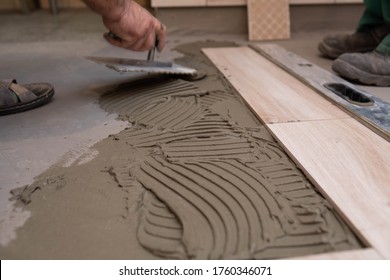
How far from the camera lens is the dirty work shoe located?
1.52m

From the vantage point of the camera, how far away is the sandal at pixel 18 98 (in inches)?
49.4

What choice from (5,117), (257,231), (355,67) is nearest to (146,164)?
(257,231)

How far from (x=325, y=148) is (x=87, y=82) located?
1045 millimetres

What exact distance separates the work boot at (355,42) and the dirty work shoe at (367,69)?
36cm

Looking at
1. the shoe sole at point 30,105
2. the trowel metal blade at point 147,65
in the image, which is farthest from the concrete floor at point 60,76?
the trowel metal blade at point 147,65

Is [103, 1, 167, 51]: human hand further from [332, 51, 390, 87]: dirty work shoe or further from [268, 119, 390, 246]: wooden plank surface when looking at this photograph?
[332, 51, 390, 87]: dirty work shoe

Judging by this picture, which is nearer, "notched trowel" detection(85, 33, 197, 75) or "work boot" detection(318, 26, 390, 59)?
"notched trowel" detection(85, 33, 197, 75)

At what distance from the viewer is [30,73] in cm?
170

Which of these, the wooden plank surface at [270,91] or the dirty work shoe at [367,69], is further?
the dirty work shoe at [367,69]

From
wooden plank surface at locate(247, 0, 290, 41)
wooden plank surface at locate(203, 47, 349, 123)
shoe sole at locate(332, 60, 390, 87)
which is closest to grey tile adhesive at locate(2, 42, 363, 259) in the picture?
wooden plank surface at locate(203, 47, 349, 123)

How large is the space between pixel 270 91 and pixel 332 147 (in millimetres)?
484

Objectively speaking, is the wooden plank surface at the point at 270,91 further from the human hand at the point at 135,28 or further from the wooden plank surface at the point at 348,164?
the human hand at the point at 135,28

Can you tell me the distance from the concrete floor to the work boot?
0.08 meters

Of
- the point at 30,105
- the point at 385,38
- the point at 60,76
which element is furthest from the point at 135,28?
the point at 385,38
